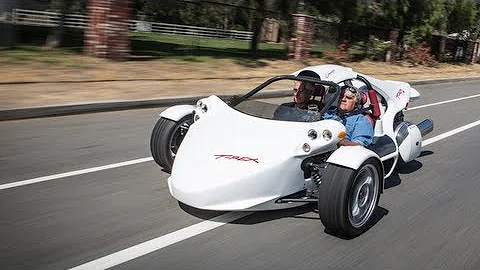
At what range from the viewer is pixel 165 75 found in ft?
41.3

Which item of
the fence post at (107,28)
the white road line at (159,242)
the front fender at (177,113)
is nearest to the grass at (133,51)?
the fence post at (107,28)

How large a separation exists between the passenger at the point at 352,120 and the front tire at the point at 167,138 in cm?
148

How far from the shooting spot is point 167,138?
521 centimetres

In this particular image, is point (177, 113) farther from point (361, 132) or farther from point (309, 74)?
point (361, 132)

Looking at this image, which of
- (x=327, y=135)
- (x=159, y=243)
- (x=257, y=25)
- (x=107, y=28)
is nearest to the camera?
(x=159, y=243)

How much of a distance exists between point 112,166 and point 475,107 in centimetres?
1107

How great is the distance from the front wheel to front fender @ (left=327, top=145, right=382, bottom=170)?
4cm

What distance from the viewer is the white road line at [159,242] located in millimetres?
3486

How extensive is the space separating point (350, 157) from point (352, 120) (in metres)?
1.12

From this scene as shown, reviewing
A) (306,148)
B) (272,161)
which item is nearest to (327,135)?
(306,148)

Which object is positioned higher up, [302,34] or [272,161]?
[302,34]

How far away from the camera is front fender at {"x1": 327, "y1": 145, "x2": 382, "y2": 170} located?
4.09 meters

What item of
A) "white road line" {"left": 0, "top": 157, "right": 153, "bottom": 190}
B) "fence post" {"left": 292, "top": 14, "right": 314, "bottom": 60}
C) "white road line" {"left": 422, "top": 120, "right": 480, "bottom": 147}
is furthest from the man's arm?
"fence post" {"left": 292, "top": 14, "right": 314, "bottom": 60}

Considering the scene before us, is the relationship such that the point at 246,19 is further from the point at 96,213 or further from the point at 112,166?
the point at 96,213
